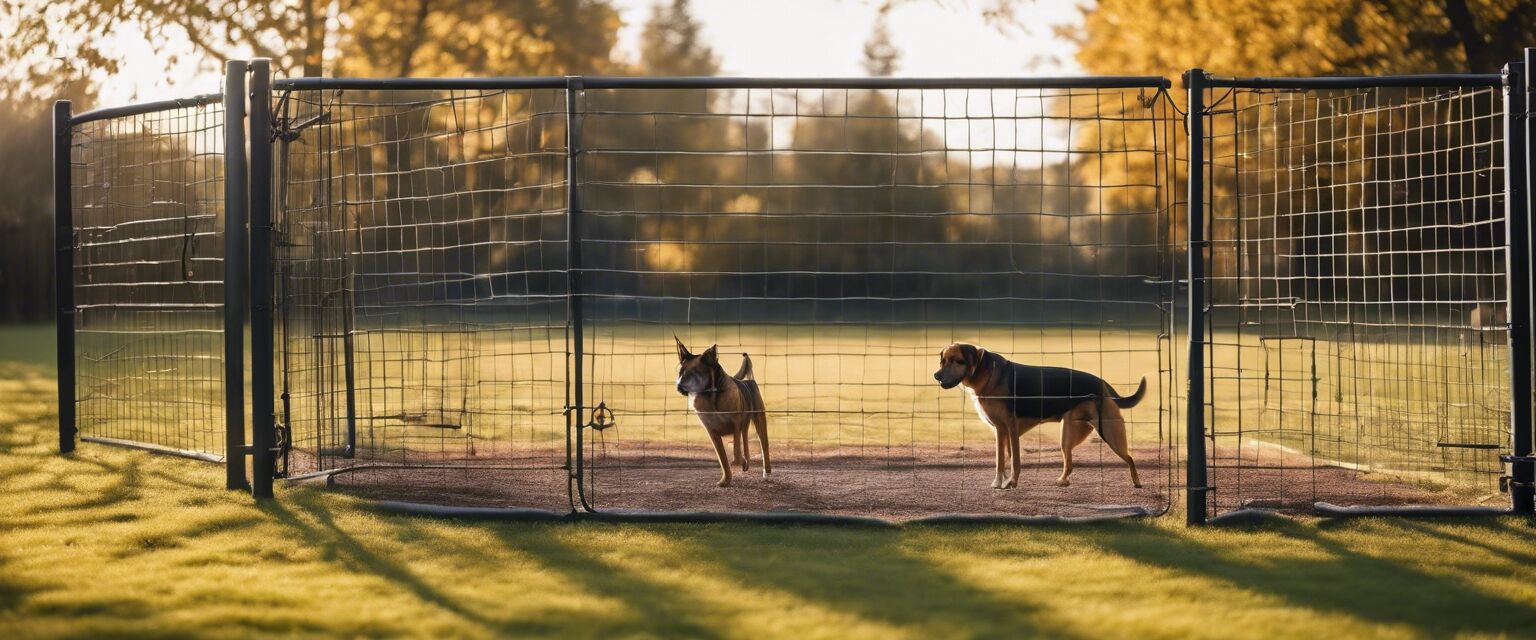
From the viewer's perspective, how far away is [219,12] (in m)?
20.8

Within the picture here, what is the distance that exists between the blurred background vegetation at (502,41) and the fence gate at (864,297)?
1514mm

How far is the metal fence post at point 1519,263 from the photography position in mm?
5660

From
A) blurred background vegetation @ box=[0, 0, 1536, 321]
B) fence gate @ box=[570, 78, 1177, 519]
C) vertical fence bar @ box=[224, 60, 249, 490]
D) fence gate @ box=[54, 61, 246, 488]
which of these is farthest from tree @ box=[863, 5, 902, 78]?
vertical fence bar @ box=[224, 60, 249, 490]

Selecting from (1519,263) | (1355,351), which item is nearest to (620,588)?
(1519,263)

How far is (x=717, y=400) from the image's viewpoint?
22.2ft

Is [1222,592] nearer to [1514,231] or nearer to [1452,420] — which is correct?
[1514,231]

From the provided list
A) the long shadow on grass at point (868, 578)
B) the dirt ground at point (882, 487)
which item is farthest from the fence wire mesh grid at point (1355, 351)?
the long shadow on grass at point (868, 578)

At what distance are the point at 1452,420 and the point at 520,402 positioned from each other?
8.12 m

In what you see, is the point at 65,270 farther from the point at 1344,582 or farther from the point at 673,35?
the point at 673,35

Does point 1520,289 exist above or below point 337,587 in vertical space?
above

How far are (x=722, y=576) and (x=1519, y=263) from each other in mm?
4020

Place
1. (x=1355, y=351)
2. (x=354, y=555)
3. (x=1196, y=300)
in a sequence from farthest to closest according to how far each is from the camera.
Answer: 1. (x=1355, y=351)
2. (x=1196, y=300)
3. (x=354, y=555)

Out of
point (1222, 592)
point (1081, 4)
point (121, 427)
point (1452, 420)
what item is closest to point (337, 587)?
point (1222, 592)

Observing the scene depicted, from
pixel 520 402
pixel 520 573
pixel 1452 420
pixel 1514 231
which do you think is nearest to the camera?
pixel 520 573
